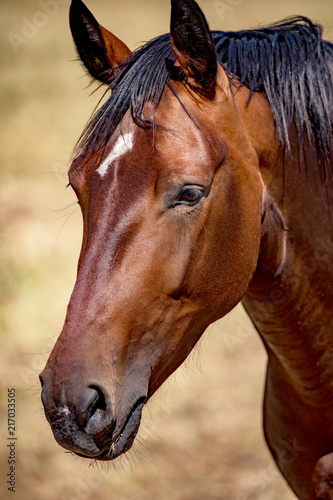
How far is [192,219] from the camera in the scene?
1870 mm

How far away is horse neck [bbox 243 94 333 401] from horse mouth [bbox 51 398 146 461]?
72cm

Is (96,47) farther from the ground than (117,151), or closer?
farther from the ground

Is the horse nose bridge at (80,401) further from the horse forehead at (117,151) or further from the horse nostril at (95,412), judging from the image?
the horse forehead at (117,151)

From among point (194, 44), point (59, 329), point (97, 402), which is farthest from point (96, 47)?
point (59, 329)

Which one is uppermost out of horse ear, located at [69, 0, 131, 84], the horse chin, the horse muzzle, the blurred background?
horse ear, located at [69, 0, 131, 84]

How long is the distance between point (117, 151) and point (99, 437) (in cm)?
87

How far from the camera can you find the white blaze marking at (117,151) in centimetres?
188

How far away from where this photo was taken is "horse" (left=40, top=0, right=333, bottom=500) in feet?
5.71

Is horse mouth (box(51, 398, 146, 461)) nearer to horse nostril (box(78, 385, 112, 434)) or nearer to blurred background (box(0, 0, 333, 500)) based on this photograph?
horse nostril (box(78, 385, 112, 434))

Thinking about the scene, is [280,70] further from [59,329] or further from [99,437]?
[59,329]

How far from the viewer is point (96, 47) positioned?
2.30 m

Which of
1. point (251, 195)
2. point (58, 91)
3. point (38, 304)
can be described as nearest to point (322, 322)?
point (251, 195)

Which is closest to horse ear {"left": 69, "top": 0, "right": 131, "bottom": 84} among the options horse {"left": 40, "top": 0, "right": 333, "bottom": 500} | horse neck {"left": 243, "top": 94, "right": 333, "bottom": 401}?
horse {"left": 40, "top": 0, "right": 333, "bottom": 500}

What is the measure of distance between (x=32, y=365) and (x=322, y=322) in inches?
181
